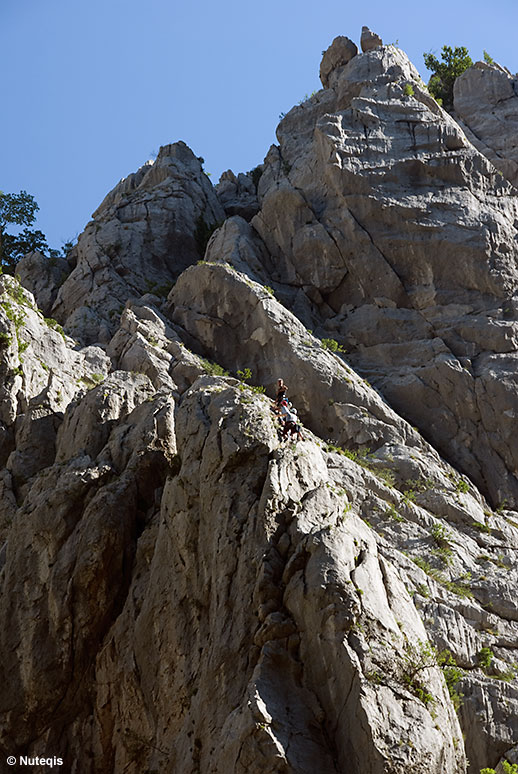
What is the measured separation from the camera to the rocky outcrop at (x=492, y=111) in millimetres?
46781

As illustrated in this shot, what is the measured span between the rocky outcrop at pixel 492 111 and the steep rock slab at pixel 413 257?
16.3 feet

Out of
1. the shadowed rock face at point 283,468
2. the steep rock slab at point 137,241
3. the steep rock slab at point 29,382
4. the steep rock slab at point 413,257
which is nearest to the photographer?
the shadowed rock face at point 283,468

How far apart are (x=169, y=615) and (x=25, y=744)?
17.4 feet

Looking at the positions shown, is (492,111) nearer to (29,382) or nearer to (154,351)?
(154,351)

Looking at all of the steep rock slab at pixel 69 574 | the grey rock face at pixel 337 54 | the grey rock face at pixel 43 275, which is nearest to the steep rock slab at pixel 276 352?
the steep rock slab at pixel 69 574

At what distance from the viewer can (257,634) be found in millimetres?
17719

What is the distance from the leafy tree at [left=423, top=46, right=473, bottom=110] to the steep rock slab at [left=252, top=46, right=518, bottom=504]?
754cm

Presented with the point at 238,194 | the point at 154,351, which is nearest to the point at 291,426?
the point at 154,351

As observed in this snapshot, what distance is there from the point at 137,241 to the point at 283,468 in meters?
26.9

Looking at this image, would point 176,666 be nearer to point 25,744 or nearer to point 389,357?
point 25,744

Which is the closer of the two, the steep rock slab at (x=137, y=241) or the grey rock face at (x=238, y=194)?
the steep rock slab at (x=137, y=241)

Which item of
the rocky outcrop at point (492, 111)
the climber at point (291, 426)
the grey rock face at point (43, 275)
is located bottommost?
the climber at point (291, 426)

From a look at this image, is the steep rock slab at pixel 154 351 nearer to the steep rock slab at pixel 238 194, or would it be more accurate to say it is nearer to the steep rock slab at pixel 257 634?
the steep rock slab at pixel 257 634

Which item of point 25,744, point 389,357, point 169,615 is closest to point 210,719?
point 169,615
